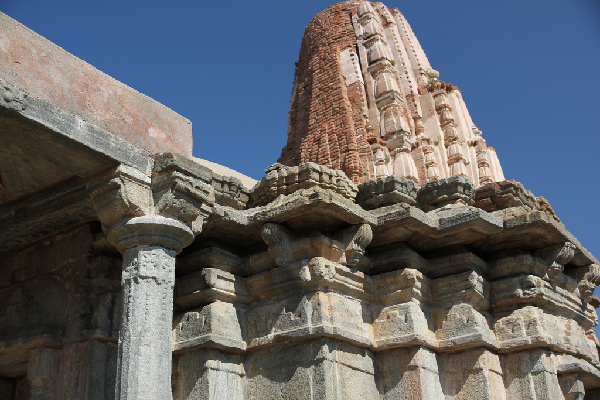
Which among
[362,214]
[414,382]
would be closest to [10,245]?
[362,214]

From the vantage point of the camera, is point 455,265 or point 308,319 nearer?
point 308,319

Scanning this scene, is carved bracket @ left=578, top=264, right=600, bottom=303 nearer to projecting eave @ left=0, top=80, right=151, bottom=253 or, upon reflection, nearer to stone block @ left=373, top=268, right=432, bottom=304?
stone block @ left=373, top=268, right=432, bottom=304

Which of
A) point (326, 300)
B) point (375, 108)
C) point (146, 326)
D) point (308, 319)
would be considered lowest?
point (146, 326)

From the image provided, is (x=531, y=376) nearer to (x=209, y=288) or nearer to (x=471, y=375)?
(x=471, y=375)

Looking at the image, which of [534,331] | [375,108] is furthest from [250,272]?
[375,108]

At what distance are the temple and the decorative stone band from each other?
13 mm

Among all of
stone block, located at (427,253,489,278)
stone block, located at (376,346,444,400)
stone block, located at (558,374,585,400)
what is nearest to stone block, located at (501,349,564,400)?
stone block, located at (558,374,585,400)

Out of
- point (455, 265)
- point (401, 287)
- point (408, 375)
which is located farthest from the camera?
point (455, 265)

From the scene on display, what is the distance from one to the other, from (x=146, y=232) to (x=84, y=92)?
1.63m

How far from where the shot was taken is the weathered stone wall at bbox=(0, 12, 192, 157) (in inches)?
216

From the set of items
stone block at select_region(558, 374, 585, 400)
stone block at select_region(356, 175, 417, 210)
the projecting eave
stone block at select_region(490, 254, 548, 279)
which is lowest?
stone block at select_region(558, 374, 585, 400)

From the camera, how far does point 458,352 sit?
704 cm

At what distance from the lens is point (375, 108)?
41.4ft

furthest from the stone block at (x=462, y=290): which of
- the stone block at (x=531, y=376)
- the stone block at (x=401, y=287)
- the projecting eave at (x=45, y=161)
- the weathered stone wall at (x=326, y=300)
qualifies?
the projecting eave at (x=45, y=161)
